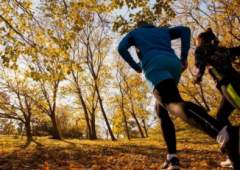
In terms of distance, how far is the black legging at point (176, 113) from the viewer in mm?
1537

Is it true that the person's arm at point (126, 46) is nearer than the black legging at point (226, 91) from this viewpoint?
Yes

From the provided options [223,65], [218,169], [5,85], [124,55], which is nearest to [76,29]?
[124,55]

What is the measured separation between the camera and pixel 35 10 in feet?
19.7

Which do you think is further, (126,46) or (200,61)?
(200,61)

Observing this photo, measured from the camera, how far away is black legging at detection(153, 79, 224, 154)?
5.04 feet

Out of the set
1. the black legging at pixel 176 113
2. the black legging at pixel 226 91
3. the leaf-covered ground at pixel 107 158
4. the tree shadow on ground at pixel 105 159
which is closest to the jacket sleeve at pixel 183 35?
the black legging at pixel 226 91

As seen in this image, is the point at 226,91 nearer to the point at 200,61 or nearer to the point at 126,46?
the point at 200,61

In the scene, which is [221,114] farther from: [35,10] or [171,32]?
[35,10]

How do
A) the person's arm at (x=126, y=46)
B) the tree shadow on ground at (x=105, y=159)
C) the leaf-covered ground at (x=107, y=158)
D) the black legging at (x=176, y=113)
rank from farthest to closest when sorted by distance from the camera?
the tree shadow on ground at (x=105, y=159), the leaf-covered ground at (x=107, y=158), the person's arm at (x=126, y=46), the black legging at (x=176, y=113)

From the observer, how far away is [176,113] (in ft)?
5.92

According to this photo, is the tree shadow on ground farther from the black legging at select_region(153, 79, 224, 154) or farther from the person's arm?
the person's arm

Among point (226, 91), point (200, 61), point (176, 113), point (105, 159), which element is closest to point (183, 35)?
point (200, 61)

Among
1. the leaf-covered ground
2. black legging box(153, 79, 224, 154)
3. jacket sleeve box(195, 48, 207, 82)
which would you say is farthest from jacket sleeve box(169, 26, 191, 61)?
the leaf-covered ground

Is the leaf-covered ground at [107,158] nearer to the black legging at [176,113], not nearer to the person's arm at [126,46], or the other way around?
the black legging at [176,113]
